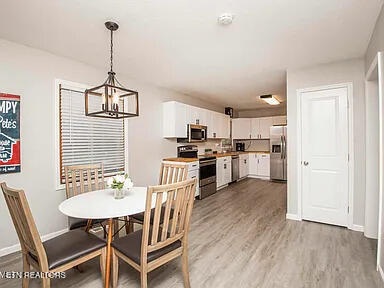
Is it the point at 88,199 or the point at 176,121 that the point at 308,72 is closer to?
the point at 176,121

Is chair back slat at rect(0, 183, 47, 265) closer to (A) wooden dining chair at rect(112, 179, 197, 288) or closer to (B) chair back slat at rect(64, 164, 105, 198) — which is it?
(A) wooden dining chair at rect(112, 179, 197, 288)

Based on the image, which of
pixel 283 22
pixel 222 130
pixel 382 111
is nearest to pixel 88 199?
pixel 283 22

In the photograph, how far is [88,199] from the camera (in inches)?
82.7

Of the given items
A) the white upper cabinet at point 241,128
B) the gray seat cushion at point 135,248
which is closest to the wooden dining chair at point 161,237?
the gray seat cushion at point 135,248

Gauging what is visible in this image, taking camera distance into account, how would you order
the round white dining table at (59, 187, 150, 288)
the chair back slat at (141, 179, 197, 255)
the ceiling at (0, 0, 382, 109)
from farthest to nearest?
1. the ceiling at (0, 0, 382, 109)
2. the round white dining table at (59, 187, 150, 288)
3. the chair back slat at (141, 179, 197, 255)

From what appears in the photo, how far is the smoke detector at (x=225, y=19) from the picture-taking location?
1.94m

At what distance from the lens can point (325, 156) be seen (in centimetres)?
322

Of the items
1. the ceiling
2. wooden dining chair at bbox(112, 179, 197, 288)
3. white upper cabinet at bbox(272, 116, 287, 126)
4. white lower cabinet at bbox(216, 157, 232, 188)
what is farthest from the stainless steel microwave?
wooden dining chair at bbox(112, 179, 197, 288)

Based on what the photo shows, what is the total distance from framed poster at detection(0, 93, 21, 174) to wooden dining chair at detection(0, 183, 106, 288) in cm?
Answer: 112

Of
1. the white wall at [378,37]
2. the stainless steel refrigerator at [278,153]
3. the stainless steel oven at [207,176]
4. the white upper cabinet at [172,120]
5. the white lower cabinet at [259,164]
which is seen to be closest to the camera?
the white wall at [378,37]

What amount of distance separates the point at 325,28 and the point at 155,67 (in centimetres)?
230

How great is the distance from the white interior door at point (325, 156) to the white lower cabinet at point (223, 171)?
7.85ft

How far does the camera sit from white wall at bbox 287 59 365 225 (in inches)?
117

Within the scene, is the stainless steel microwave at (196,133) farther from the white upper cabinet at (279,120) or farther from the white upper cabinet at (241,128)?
the white upper cabinet at (279,120)
